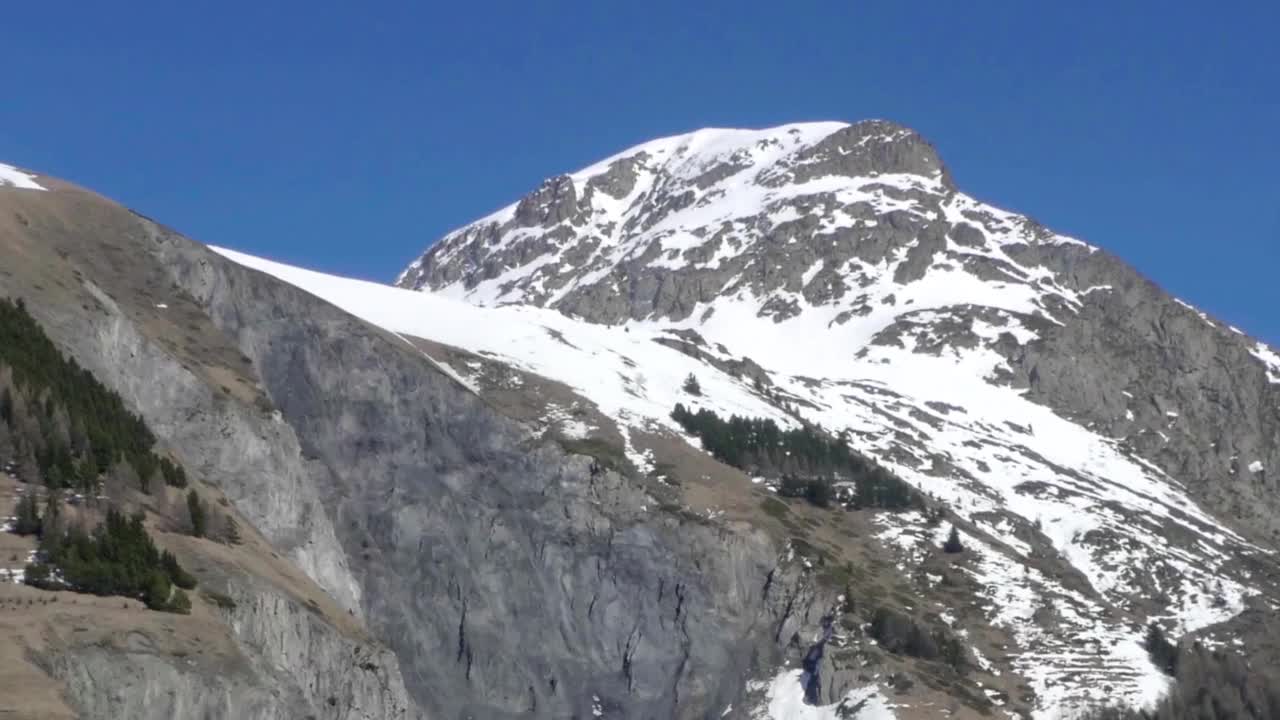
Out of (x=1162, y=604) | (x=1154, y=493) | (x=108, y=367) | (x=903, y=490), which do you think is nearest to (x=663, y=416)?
(x=903, y=490)

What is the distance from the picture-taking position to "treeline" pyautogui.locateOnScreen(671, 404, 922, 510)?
469 ft

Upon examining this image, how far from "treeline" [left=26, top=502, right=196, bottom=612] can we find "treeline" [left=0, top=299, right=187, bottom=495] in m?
6.13

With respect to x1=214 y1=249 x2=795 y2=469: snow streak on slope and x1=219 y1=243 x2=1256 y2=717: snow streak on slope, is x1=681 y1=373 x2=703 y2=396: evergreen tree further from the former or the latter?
x1=214 y1=249 x2=795 y2=469: snow streak on slope

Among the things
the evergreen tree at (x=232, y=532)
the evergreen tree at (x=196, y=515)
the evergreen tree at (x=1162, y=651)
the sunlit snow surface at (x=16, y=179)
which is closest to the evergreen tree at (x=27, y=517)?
A: the evergreen tree at (x=196, y=515)

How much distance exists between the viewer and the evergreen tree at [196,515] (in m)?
76.1

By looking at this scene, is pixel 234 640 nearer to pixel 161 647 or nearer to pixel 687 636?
pixel 161 647

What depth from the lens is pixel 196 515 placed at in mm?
76500

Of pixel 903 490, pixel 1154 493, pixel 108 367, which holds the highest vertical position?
pixel 1154 493

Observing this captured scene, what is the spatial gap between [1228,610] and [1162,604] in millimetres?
5690

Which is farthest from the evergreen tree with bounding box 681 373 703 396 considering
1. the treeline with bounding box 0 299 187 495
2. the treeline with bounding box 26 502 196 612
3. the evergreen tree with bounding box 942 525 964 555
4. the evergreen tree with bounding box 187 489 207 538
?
the treeline with bounding box 26 502 196 612

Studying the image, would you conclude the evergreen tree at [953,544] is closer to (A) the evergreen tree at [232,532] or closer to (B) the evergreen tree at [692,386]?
(B) the evergreen tree at [692,386]

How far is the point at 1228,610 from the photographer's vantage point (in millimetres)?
147375

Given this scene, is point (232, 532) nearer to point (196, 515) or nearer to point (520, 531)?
point (196, 515)

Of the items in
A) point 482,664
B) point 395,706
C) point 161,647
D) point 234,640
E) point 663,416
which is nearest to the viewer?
point 161,647
